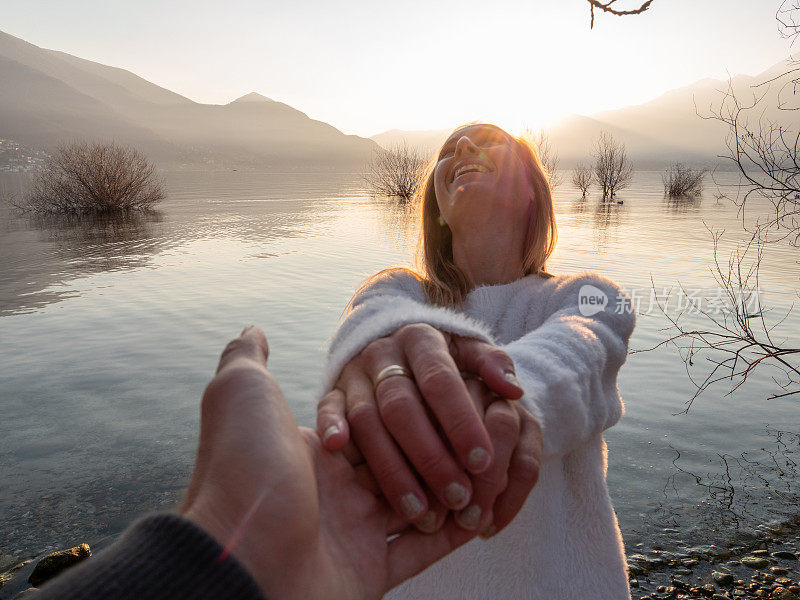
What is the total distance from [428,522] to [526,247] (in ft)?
5.41

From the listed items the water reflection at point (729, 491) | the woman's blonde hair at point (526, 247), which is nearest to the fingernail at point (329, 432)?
the woman's blonde hair at point (526, 247)

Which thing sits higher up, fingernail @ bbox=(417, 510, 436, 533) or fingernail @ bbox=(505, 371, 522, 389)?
fingernail @ bbox=(505, 371, 522, 389)

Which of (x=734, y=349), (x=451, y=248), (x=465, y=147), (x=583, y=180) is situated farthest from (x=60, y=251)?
(x=583, y=180)

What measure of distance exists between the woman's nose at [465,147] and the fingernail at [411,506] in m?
1.72

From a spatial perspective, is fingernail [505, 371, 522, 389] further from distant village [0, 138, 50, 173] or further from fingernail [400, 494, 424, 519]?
distant village [0, 138, 50, 173]

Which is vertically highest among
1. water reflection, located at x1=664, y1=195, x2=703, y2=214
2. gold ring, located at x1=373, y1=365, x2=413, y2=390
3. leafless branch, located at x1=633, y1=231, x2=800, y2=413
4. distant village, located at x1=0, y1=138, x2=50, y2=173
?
distant village, located at x1=0, y1=138, x2=50, y2=173

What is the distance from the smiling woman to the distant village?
109690 mm

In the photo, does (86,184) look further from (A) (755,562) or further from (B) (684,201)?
(B) (684,201)

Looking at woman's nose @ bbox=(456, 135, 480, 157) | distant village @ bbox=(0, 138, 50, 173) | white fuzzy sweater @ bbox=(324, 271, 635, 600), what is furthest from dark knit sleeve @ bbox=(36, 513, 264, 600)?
distant village @ bbox=(0, 138, 50, 173)

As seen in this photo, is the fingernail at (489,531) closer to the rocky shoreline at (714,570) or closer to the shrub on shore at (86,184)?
the rocky shoreline at (714,570)

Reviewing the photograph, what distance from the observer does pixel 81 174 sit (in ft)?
92.2

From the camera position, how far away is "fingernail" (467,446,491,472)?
3.37 ft

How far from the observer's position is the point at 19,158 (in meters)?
106

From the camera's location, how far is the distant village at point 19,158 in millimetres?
96300
